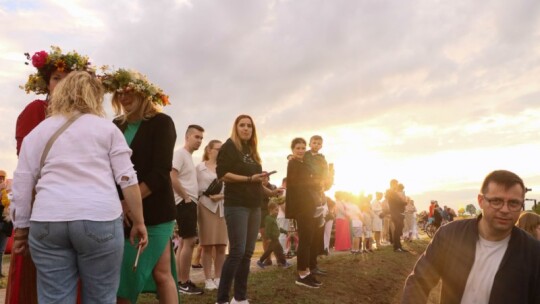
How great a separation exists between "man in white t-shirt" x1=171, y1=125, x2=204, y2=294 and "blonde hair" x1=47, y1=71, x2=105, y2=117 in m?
3.55

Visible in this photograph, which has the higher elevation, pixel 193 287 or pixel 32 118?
pixel 32 118

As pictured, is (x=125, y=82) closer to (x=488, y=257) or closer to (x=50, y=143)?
(x=50, y=143)

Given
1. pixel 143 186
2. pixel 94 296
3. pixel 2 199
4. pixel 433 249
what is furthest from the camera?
pixel 2 199

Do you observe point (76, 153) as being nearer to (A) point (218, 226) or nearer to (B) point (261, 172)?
(B) point (261, 172)

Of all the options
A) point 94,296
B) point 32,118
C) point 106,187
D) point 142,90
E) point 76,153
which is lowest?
point 94,296

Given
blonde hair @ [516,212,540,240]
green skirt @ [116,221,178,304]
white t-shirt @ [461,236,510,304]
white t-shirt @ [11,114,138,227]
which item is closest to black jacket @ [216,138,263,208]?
green skirt @ [116,221,178,304]

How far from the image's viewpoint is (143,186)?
3.78 metres

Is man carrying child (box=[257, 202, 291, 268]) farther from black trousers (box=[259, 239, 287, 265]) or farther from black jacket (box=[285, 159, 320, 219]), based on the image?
black jacket (box=[285, 159, 320, 219])

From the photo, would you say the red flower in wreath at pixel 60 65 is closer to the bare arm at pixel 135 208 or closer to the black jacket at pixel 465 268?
the bare arm at pixel 135 208

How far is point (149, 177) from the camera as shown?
12.5ft

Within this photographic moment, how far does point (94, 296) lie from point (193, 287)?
4014 millimetres

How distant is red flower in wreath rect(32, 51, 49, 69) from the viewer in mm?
3742

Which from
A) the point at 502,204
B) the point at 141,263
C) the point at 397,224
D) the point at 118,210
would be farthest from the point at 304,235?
the point at 397,224

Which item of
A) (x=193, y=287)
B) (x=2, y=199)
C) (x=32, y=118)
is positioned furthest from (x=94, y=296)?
(x=2, y=199)
